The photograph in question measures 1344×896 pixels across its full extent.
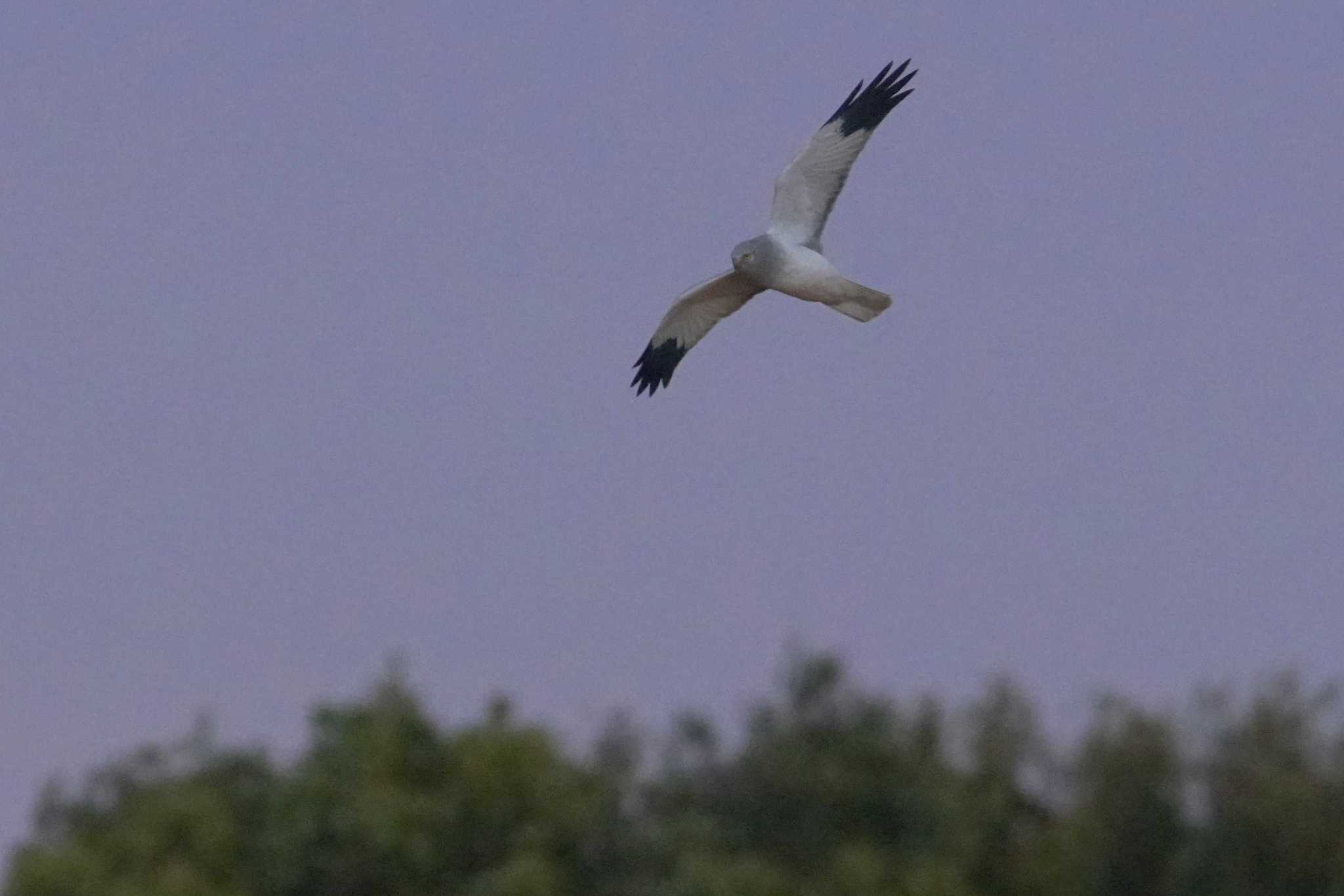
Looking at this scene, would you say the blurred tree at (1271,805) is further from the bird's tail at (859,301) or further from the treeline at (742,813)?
the bird's tail at (859,301)

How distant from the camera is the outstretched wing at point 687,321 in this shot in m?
16.8

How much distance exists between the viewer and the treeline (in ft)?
75.8

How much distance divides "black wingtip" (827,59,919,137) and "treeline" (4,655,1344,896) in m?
7.64

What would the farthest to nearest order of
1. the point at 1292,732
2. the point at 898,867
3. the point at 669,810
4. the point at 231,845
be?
the point at 231,845, the point at 669,810, the point at 898,867, the point at 1292,732

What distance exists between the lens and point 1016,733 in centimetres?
2448

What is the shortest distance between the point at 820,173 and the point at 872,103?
2.48ft

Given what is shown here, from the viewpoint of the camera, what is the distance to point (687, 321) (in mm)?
17219

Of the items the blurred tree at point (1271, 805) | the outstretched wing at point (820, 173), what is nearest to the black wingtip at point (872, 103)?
the outstretched wing at point (820, 173)

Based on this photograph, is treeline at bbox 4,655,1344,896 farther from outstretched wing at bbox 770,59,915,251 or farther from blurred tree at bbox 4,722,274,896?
outstretched wing at bbox 770,59,915,251

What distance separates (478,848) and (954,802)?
5685 millimetres

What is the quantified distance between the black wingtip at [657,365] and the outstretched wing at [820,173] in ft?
4.83

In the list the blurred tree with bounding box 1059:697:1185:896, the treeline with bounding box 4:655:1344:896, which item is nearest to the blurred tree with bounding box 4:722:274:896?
the treeline with bounding box 4:655:1344:896

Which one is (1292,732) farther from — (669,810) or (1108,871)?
(669,810)

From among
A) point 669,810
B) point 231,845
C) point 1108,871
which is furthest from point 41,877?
point 1108,871
